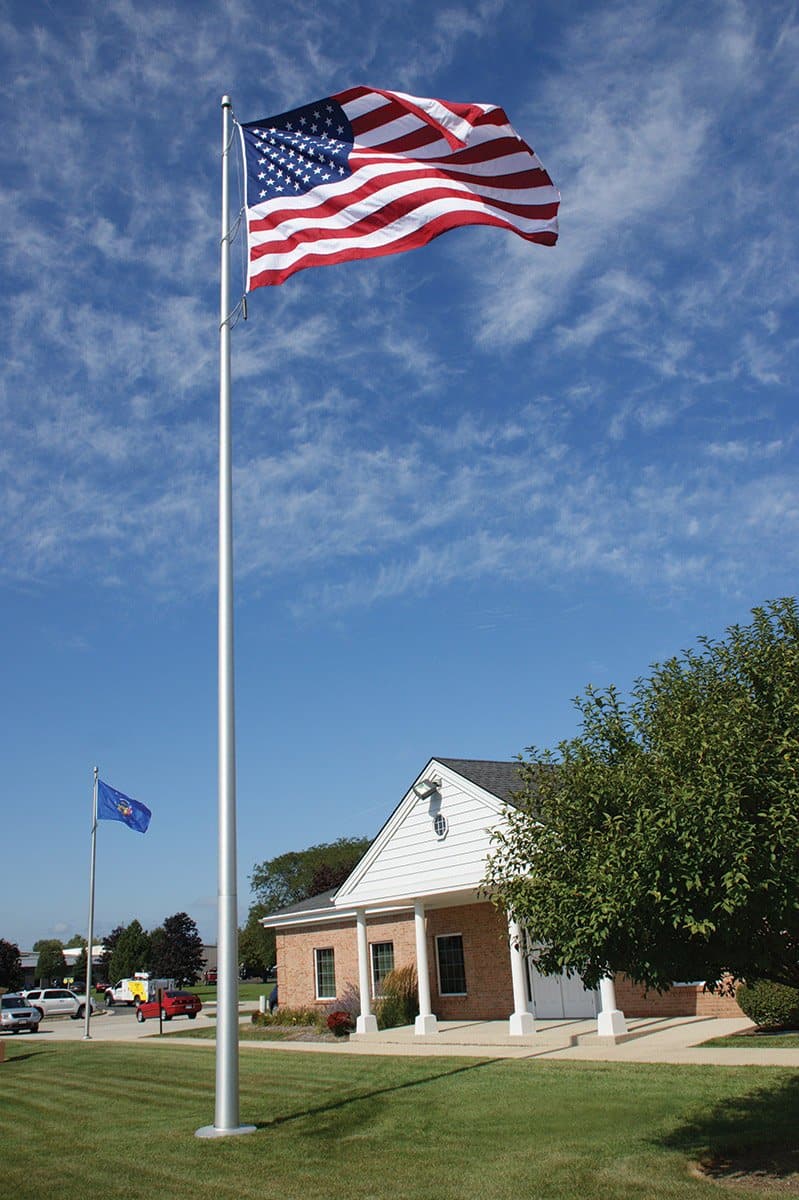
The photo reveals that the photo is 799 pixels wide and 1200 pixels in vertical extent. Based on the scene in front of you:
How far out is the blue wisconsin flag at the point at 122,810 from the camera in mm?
33375

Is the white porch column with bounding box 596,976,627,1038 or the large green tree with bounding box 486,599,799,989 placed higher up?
the large green tree with bounding box 486,599,799,989

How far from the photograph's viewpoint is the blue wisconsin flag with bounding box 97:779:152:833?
33375mm

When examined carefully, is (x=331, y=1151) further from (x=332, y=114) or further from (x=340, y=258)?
(x=332, y=114)

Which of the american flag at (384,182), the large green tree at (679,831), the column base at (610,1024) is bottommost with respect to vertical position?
the column base at (610,1024)

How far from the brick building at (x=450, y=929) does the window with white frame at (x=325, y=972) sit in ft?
0.20

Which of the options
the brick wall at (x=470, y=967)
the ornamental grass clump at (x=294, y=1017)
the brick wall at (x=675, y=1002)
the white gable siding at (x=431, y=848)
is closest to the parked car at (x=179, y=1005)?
the ornamental grass clump at (x=294, y=1017)

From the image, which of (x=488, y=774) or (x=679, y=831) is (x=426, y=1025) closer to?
(x=488, y=774)

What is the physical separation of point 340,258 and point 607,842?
7258 millimetres

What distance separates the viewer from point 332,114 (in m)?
12.2

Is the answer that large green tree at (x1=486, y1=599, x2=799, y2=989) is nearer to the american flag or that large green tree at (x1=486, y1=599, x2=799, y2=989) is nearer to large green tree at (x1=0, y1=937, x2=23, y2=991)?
the american flag

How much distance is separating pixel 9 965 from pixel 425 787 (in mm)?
82767

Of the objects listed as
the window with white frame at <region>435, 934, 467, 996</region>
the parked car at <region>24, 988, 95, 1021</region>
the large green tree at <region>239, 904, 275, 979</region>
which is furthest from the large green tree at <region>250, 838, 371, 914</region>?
the window with white frame at <region>435, 934, 467, 996</region>

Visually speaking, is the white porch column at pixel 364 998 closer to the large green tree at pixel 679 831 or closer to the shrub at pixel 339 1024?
the shrub at pixel 339 1024

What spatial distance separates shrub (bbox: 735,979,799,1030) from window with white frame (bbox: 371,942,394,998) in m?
12.9
